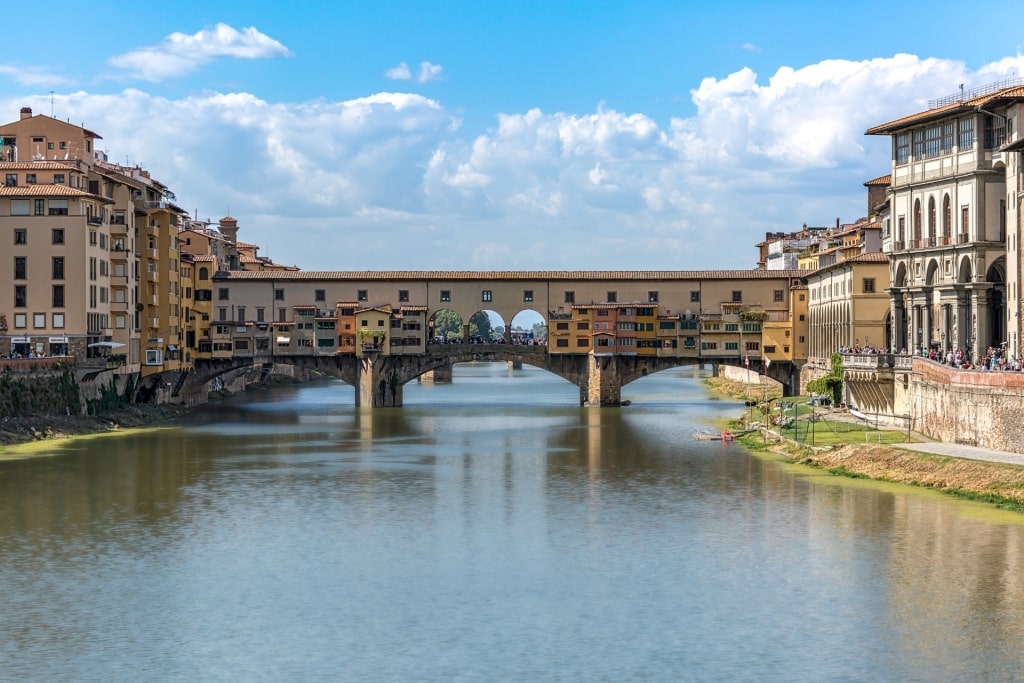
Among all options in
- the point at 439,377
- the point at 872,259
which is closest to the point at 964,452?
the point at 872,259

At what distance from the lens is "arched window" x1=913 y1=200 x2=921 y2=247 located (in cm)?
7994

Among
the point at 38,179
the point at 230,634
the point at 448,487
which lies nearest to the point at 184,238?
the point at 38,179

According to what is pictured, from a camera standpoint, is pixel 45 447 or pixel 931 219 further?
pixel 931 219

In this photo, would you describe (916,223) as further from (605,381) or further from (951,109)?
(605,381)

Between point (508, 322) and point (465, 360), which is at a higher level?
point (508, 322)

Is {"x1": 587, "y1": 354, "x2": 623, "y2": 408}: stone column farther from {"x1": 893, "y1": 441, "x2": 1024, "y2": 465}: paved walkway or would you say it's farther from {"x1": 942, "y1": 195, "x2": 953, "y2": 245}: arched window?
{"x1": 893, "y1": 441, "x2": 1024, "y2": 465}: paved walkway

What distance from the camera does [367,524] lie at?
51156 millimetres

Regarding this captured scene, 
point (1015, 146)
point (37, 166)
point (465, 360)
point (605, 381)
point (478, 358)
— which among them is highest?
point (37, 166)

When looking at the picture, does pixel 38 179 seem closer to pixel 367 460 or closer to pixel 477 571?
pixel 367 460

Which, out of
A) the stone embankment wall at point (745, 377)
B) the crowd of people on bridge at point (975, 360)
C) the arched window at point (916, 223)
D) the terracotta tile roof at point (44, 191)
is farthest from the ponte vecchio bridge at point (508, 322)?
the arched window at point (916, 223)

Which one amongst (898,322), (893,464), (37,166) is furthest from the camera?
(37,166)

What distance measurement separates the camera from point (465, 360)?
110125 mm

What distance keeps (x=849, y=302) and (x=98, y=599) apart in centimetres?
6452

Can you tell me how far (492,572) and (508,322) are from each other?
6977cm
